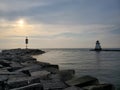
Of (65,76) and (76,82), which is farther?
(65,76)

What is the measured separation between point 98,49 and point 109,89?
7036 cm

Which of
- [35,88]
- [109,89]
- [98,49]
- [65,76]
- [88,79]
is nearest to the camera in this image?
[35,88]

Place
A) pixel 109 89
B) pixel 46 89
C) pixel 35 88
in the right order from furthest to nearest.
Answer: pixel 109 89 < pixel 46 89 < pixel 35 88

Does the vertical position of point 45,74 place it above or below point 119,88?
above

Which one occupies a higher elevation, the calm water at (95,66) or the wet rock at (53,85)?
the wet rock at (53,85)

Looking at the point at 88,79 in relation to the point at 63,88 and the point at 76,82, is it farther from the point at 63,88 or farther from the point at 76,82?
the point at 63,88

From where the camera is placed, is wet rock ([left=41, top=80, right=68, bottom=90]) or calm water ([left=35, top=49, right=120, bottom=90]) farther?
calm water ([left=35, top=49, right=120, bottom=90])

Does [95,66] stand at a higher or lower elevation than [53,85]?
lower

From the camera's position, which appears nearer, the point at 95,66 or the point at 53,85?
the point at 53,85

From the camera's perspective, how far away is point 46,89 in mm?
7062

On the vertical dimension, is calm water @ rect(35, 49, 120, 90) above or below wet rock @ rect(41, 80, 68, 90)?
below

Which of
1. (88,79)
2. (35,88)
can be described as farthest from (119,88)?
(35,88)

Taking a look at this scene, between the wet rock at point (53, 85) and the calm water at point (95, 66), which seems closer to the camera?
the wet rock at point (53, 85)

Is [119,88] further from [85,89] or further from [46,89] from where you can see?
[46,89]
